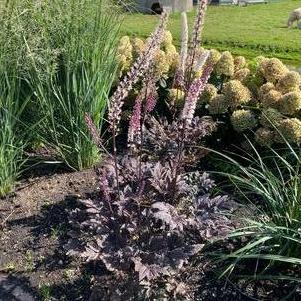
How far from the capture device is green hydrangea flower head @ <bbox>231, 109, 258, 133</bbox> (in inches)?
154

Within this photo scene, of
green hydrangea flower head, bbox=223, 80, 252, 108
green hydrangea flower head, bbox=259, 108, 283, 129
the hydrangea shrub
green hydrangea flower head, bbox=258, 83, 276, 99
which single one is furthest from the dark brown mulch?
green hydrangea flower head, bbox=258, 83, 276, 99

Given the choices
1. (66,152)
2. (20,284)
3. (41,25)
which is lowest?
(20,284)

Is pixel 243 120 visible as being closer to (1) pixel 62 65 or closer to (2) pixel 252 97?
(2) pixel 252 97

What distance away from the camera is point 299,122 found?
12.3 feet

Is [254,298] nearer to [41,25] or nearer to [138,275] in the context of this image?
[138,275]

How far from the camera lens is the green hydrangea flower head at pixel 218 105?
4039 millimetres

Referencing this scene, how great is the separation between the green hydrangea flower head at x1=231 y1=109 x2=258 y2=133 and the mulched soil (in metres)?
1.12

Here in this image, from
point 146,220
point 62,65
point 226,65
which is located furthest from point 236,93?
point 146,220

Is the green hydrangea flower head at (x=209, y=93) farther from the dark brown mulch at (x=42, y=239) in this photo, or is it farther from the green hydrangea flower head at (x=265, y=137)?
the dark brown mulch at (x=42, y=239)

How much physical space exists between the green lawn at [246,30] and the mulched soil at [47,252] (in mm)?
4023

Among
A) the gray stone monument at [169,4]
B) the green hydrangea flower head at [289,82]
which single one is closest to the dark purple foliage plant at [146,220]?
the green hydrangea flower head at [289,82]

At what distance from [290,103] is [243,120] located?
1.16 feet

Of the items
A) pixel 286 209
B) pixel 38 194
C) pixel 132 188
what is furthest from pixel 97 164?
pixel 286 209

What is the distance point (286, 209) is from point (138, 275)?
88 cm
